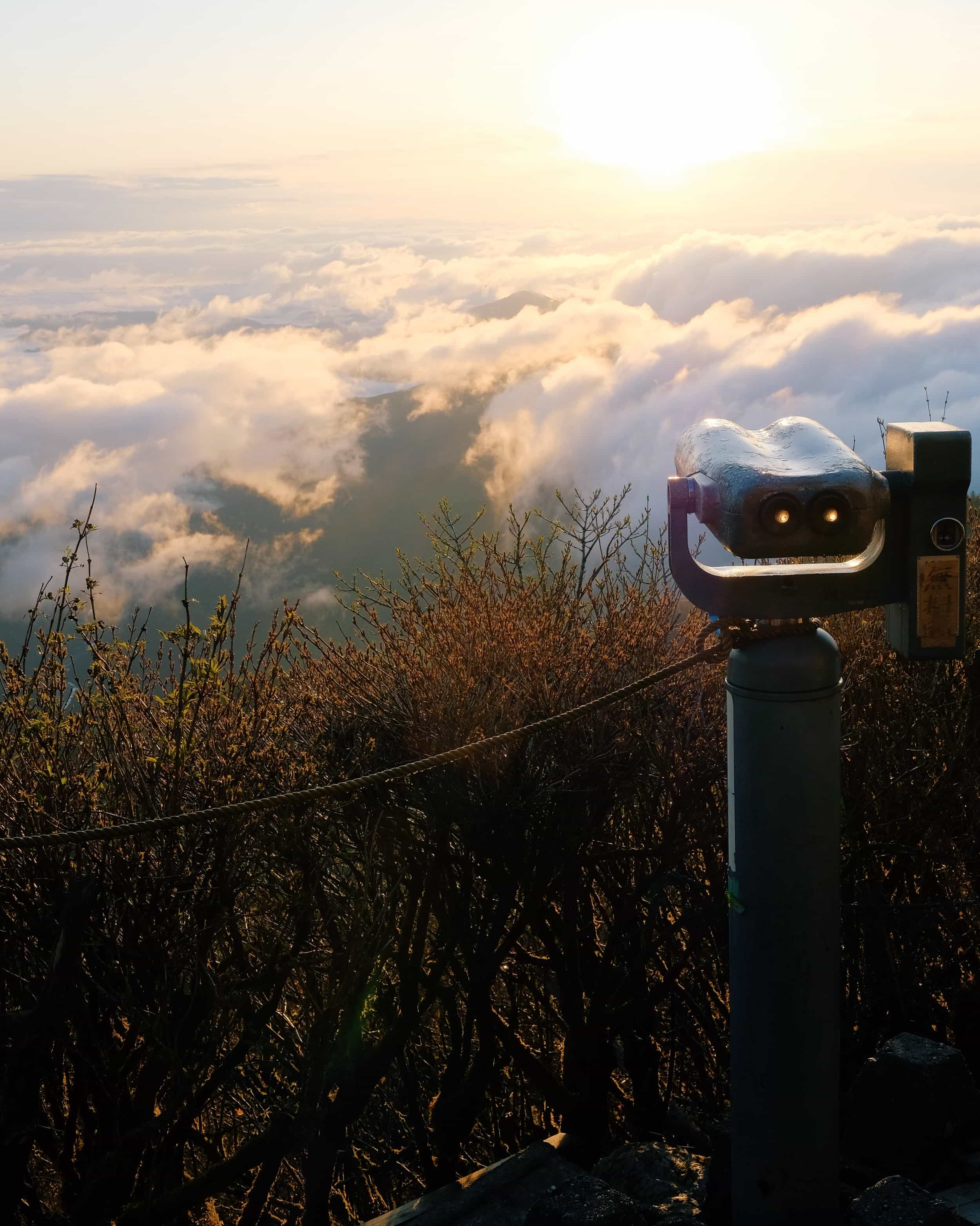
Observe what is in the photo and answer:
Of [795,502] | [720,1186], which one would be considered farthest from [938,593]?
[720,1186]

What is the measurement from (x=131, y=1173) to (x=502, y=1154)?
10.7 feet

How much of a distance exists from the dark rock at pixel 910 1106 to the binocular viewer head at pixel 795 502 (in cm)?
188

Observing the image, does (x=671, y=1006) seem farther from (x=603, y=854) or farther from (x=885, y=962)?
(x=603, y=854)

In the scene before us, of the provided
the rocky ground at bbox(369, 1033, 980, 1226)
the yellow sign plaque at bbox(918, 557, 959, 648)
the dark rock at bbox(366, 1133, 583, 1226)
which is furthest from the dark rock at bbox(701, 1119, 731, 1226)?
the yellow sign plaque at bbox(918, 557, 959, 648)

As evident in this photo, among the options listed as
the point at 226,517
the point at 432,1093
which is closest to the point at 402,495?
the point at 226,517

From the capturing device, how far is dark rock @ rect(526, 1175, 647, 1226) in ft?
9.21

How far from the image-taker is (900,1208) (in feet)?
8.80

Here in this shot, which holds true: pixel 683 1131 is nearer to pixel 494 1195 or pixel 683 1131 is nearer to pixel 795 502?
pixel 494 1195

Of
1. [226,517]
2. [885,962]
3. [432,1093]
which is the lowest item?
[226,517]

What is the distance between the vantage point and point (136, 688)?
4.71 meters

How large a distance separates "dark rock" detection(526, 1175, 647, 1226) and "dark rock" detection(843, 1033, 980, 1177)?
92cm

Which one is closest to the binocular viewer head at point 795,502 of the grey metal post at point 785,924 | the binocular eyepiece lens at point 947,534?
the binocular eyepiece lens at point 947,534

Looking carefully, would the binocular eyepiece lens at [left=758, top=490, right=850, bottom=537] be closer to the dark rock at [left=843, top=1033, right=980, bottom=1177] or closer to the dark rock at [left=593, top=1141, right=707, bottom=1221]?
the dark rock at [left=843, top=1033, right=980, bottom=1177]

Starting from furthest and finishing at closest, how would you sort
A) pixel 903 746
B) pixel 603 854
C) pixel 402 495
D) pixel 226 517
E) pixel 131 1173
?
pixel 226 517 < pixel 402 495 < pixel 903 746 < pixel 603 854 < pixel 131 1173
